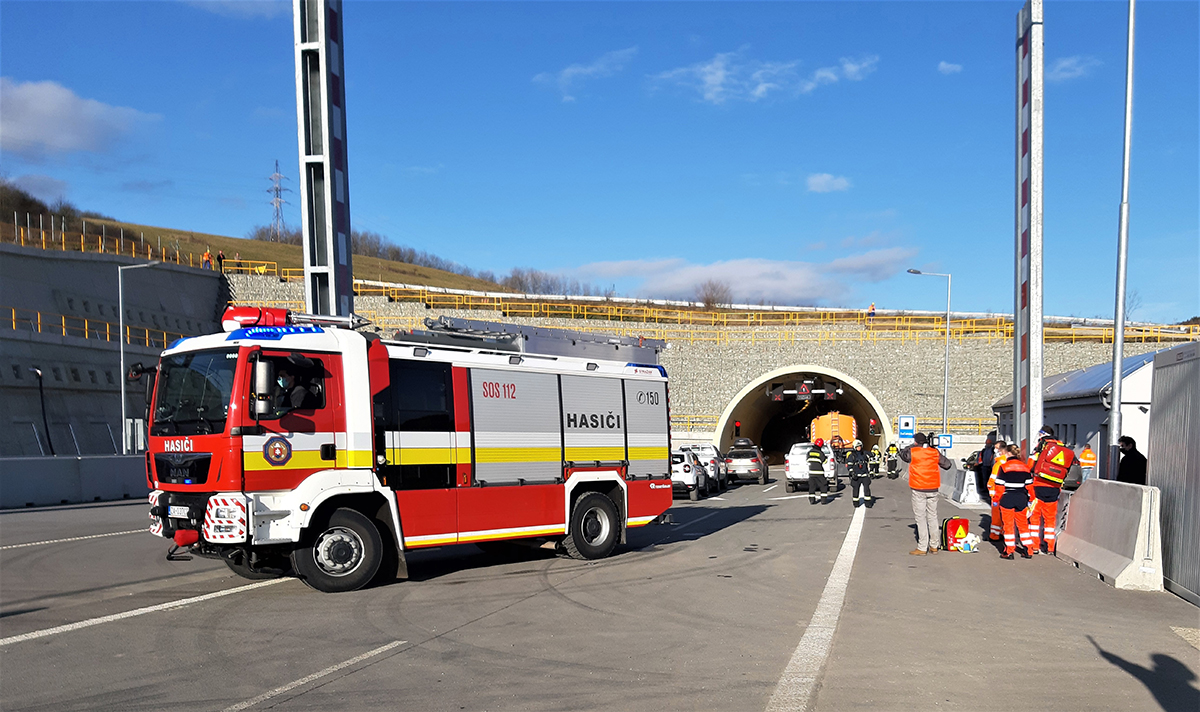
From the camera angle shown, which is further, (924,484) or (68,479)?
(68,479)

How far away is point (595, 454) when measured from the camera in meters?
13.9

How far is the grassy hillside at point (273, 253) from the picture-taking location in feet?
289

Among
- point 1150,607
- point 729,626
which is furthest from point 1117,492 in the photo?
point 729,626

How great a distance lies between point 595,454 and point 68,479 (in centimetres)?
2068

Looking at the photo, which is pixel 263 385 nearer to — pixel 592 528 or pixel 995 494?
pixel 592 528

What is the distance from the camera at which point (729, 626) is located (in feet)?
28.5

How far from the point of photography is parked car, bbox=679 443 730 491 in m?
30.4

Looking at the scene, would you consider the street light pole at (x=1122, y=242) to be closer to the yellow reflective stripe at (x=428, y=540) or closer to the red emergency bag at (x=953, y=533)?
the red emergency bag at (x=953, y=533)

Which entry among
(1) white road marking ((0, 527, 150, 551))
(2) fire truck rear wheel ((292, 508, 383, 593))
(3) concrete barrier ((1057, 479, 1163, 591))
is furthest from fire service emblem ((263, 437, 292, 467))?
(3) concrete barrier ((1057, 479, 1163, 591))

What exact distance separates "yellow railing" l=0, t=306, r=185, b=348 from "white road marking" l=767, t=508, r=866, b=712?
120 ft

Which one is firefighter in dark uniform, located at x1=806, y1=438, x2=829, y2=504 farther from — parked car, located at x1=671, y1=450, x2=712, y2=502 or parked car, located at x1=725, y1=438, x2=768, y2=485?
parked car, located at x1=725, y1=438, x2=768, y2=485

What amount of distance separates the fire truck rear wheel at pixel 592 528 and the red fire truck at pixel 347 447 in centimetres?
4

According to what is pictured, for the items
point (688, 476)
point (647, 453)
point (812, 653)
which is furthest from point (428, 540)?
point (688, 476)

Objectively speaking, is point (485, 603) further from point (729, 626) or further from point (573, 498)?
point (573, 498)
